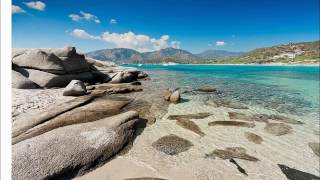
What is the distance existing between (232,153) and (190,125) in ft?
12.8

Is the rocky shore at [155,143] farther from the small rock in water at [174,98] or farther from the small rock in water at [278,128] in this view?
the small rock in water at [174,98]

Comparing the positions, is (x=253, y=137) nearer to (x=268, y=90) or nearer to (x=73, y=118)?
(x=73, y=118)

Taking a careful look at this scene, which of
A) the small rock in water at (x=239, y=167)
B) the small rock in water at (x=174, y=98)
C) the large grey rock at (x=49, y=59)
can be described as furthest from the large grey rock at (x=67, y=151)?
the large grey rock at (x=49, y=59)

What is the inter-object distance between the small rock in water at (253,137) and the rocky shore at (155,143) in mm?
54

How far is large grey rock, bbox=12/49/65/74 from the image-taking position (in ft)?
84.9

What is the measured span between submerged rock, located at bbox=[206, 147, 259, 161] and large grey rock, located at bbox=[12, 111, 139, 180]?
4227mm

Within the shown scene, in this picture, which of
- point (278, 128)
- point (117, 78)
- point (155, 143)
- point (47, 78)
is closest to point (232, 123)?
point (278, 128)

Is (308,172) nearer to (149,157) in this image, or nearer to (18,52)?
(149,157)

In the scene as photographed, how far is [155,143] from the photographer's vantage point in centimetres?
1085

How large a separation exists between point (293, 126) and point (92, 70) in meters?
29.5

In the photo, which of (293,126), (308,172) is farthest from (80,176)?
(293,126)

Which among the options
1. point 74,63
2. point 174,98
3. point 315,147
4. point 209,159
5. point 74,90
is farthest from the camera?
point 74,63

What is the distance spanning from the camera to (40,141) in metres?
8.28

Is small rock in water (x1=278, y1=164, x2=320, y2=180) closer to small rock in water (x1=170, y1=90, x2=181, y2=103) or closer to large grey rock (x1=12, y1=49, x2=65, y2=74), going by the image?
small rock in water (x1=170, y1=90, x2=181, y2=103)
